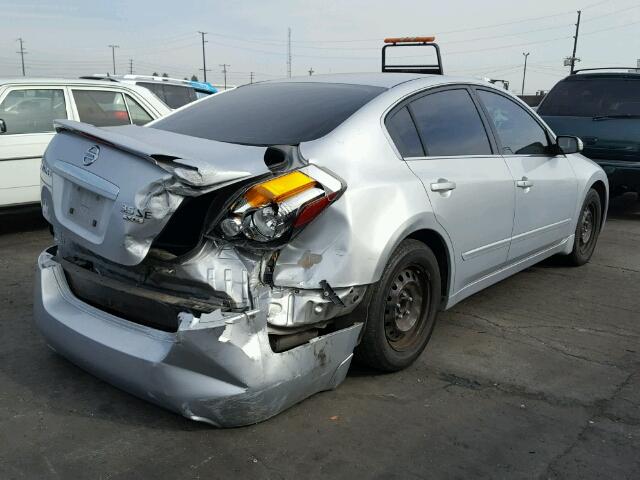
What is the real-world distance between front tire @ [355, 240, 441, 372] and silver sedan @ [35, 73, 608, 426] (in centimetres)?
1

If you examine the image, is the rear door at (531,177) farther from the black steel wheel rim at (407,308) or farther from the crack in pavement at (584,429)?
the crack in pavement at (584,429)

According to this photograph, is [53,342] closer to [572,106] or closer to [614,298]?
[614,298]

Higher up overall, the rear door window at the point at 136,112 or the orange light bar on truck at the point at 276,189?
the orange light bar on truck at the point at 276,189

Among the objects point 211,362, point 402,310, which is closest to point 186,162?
point 211,362

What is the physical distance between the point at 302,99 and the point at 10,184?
407 cm

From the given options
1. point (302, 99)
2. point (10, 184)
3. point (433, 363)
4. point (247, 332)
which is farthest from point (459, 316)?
point (10, 184)

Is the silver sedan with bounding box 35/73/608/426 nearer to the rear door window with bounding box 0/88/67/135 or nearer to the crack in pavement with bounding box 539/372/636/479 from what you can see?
the crack in pavement with bounding box 539/372/636/479

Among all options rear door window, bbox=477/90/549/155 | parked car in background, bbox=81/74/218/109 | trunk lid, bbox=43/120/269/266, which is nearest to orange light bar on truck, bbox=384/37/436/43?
rear door window, bbox=477/90/549/155

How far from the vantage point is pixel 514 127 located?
442cm

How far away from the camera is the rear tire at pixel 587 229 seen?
544 centimetres

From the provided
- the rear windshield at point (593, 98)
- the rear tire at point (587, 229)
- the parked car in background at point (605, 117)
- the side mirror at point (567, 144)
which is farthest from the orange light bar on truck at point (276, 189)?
the rear windshield at point (593, 98)

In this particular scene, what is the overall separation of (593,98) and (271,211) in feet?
22.6

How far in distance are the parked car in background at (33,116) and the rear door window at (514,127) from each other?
4587 millimetres

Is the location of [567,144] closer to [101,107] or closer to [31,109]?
[101,107]
